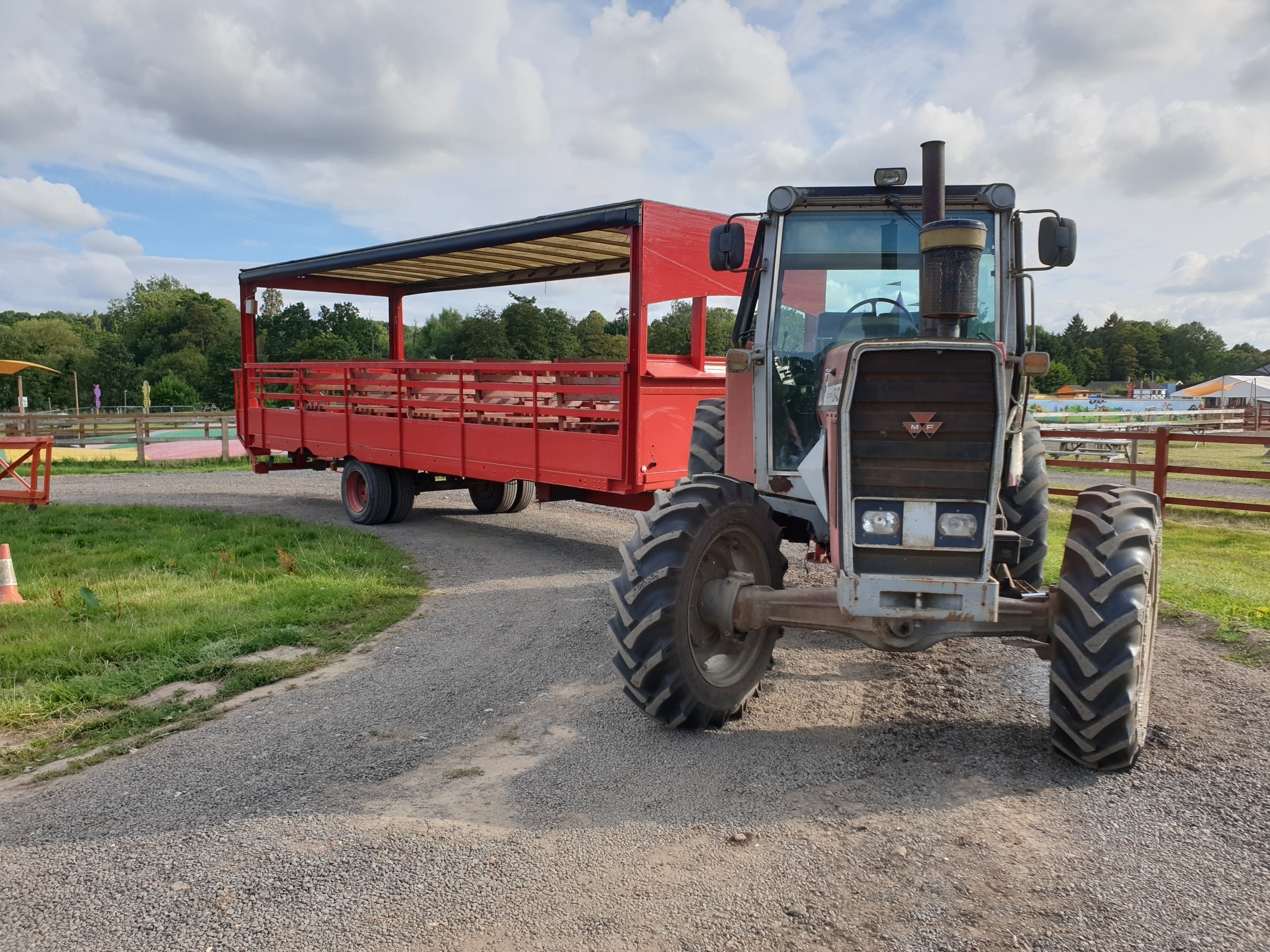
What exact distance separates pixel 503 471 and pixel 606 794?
622cm

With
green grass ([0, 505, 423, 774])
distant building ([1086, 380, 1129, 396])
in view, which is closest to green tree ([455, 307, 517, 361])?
green grass ([0, 505, 423, 774])

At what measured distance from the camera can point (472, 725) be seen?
4.92 meters

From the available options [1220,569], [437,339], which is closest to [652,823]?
[1220,569]

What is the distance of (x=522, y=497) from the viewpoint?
1289 cm

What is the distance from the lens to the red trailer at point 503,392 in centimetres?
845

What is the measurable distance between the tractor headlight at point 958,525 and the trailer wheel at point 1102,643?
1.90 ft

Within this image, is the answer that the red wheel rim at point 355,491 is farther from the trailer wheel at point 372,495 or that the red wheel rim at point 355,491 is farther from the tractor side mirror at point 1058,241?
the tractor side mirror at point 1058,241

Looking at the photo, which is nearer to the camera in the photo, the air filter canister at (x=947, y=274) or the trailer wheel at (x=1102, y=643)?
the trailer wheel at (x=1102, y=643)

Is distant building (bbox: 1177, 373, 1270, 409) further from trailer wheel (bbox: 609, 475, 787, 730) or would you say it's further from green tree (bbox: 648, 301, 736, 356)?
trailer wheel (bbox: 609, 475, 787, 730)

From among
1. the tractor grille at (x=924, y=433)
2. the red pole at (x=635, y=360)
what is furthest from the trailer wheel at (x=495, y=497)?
the tractor grille at (x=924, y=433)

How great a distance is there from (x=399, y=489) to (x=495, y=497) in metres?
1.36

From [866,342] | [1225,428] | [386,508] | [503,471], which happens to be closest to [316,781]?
[866,342]

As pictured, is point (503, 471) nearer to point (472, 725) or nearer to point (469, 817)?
point (472, 725)

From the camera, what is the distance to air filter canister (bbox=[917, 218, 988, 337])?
13.2ft
